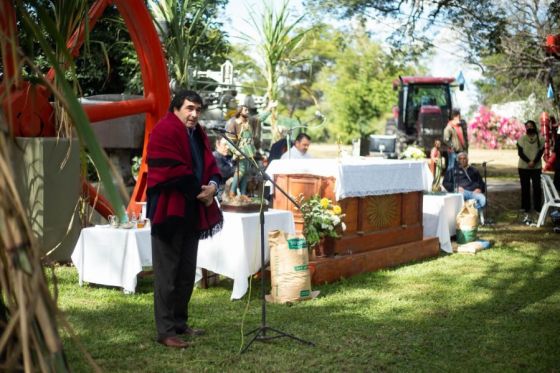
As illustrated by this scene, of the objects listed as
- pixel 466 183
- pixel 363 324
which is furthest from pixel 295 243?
pixel 466 183

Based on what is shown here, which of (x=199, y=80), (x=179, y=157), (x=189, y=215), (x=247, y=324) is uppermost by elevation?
(x=199, y=80)

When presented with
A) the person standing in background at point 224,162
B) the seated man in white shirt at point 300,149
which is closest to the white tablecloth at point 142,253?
the person standing in background at point 224,162

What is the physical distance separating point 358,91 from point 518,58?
94.0 ft

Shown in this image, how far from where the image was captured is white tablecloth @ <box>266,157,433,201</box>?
824cm

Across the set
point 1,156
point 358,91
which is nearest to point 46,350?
point 1,156

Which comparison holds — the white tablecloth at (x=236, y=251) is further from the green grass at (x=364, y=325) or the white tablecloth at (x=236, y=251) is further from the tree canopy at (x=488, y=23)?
the tree canopy at (x=488, y=23)

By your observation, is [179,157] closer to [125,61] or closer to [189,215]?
[189,215]

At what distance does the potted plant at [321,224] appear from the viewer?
7.73 metres

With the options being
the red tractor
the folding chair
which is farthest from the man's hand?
the red tractor

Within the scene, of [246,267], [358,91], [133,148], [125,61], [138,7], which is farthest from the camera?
[358,91]

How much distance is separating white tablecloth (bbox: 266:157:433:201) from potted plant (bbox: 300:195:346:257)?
254 mm

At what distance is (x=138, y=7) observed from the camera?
7.74 meters

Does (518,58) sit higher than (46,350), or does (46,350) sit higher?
(518,58)

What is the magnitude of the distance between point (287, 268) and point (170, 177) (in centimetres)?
198
